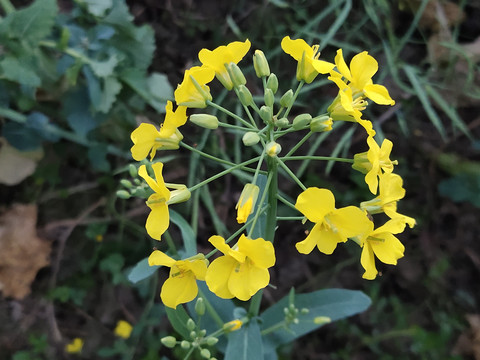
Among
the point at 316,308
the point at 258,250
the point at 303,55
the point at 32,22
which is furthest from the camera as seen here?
the point at 32,22

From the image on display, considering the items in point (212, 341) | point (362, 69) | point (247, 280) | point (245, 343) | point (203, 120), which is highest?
point (362, 69)

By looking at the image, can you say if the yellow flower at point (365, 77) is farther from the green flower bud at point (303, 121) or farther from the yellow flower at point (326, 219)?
the yellow flower at point (326, 219)

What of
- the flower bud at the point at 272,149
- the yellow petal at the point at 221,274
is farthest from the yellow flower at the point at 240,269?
the flower bud at the point at 272,149

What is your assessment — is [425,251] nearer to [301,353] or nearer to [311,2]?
[301,353]

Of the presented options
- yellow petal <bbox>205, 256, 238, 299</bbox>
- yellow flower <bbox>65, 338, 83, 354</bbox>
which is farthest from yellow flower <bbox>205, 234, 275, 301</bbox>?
yellow flower <bbox>65, 338, 83, 354</bbox>

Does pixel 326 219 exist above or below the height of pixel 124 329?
above

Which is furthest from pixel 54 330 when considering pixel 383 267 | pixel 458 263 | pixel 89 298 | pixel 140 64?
pixel 458 263

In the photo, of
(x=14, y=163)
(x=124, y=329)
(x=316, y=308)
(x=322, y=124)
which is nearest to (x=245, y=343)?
(x=316, y=308)

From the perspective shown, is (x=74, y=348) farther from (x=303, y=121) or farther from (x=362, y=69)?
(x=362, y=69)
